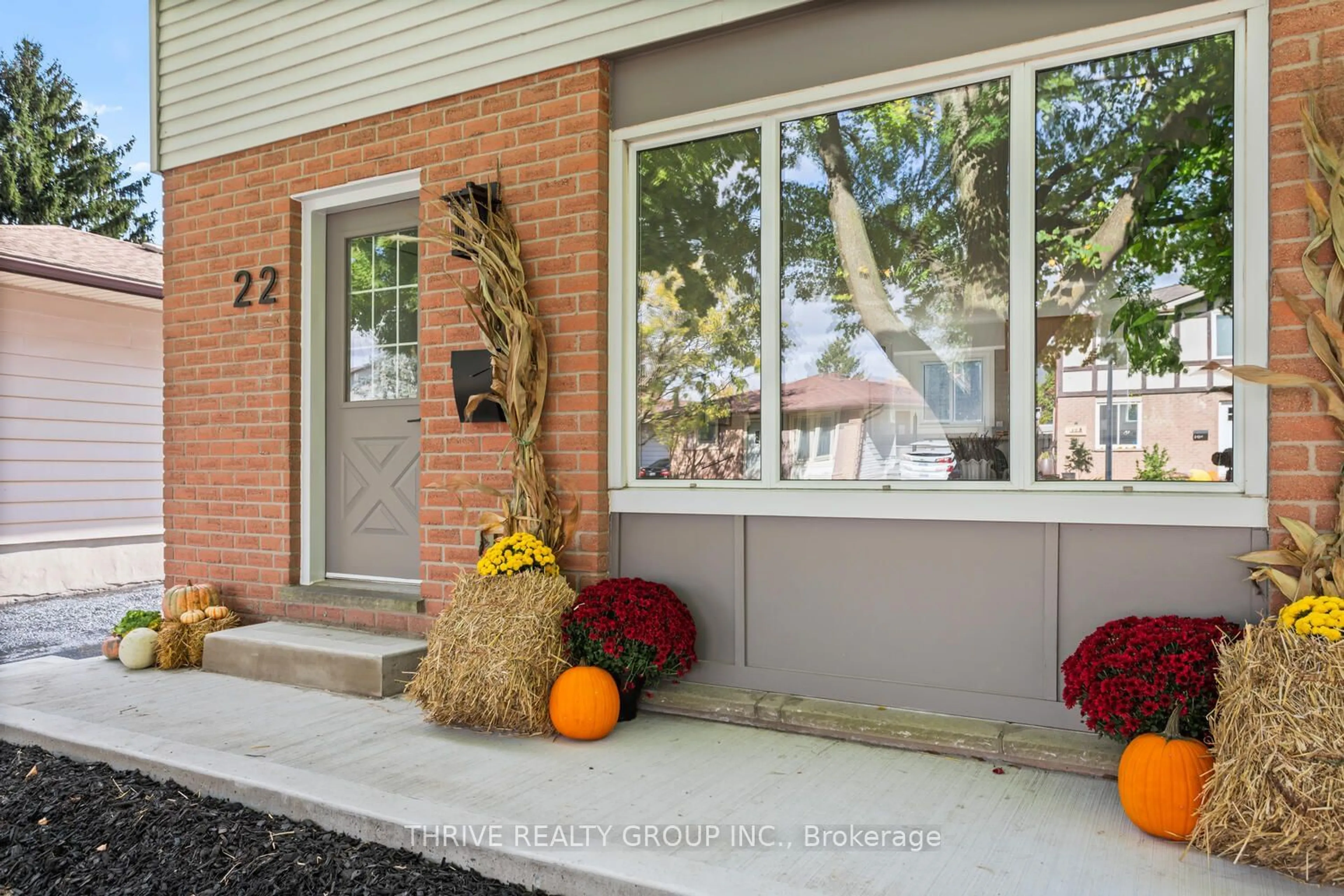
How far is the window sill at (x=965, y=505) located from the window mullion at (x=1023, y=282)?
0.11m

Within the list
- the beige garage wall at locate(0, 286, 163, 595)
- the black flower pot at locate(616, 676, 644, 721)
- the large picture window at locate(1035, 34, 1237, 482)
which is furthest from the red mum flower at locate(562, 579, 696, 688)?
the beige garage wall at locate(0, 286, 163, 595)

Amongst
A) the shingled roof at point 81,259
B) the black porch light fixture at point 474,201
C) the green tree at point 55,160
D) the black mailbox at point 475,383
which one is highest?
the green tree at point 55,160

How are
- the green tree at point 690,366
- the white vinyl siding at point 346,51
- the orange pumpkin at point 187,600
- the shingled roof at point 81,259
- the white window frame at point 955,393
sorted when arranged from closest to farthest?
the white window frame at point 955,393
the green tree at point 690,366
the white vinyl siding at point 346,51
the orange pumpkin at point 187,600
the shingled roof at point 81,259

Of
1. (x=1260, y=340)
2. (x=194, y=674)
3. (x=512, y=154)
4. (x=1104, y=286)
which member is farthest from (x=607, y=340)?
Result: (x=194, y=674)

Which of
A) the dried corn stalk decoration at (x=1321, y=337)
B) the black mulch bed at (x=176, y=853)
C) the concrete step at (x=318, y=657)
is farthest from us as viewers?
the concrete step at (x=318, y=657)

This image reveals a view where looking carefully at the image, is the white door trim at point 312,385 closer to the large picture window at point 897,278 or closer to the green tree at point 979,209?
the green tree at point 979,209

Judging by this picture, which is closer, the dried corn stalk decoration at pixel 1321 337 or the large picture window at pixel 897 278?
the dried corn stalk decoration at pixel 1321 337

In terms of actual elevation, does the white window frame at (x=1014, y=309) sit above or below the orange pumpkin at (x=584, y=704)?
above

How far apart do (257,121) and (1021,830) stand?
4.91 m

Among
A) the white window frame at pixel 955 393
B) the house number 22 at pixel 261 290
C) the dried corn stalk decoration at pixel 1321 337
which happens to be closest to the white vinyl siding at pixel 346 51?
the house number 22 at pixel 261 290

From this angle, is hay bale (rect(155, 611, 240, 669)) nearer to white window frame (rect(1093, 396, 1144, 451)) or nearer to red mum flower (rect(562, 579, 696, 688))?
red mum flower (rect(562, 579, 696, 688))

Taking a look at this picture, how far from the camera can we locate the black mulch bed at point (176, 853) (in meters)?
2.23

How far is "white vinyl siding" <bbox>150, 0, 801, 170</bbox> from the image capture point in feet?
11.8

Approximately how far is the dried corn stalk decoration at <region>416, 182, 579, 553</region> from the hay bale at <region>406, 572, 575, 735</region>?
39 centimetres
